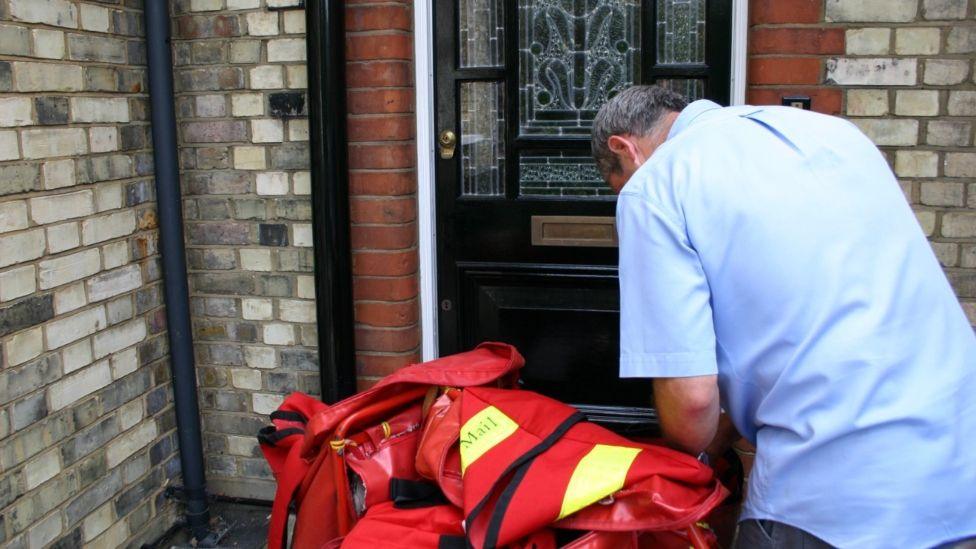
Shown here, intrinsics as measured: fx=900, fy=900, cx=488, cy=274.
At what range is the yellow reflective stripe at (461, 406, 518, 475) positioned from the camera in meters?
1.82

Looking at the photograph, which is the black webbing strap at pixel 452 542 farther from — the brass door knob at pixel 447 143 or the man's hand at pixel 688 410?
the brass door knob at pixel 447 143

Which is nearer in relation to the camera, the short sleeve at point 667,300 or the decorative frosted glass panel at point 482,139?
the short sleeve at point 667,300

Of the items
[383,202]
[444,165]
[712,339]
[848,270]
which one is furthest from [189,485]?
[848,270]

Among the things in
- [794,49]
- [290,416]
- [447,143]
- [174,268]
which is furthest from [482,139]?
[290,416]

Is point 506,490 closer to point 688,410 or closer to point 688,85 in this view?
point 688,410

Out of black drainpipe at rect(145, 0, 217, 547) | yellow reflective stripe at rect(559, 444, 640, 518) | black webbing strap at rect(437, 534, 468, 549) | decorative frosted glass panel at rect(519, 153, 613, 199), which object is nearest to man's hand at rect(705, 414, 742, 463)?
yellow reflective stripe at rect(559, 444, 640, 518)

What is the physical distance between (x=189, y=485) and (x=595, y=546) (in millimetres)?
2241

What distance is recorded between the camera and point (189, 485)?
3.44 m

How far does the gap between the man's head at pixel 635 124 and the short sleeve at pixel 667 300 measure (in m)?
0.34

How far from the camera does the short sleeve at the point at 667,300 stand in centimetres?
166

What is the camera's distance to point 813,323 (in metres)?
1.59

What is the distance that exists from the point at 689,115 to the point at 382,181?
1.53m

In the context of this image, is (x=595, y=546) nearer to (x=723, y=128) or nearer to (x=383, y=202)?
(x=723, y=128)

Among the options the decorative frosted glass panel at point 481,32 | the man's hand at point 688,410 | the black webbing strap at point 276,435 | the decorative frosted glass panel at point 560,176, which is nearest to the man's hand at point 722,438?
A: the man's hand at point 688,410
